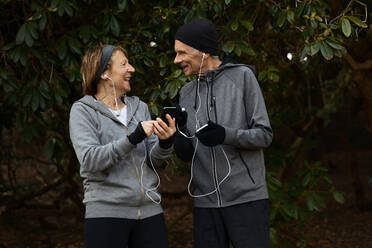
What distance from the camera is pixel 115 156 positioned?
2381mm

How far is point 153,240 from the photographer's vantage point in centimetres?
249

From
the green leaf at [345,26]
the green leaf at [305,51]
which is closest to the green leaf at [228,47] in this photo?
the green leaf at [305,51]

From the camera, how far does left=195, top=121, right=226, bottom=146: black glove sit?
2.38m

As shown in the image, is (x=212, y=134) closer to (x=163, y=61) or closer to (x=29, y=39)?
(x=163, y=61)

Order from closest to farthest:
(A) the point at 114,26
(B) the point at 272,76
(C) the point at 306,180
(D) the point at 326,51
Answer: (D) the point at 326,51 → (A) the point at 114,26 → (B) the point at 272,76 → (C) the point at 306,180

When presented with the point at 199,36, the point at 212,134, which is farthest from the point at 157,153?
the point at 199,36

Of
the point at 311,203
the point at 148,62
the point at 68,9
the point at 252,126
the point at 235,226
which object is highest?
the point at 68,9

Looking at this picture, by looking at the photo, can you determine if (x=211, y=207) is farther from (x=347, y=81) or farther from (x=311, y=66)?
(x=347, y=81)

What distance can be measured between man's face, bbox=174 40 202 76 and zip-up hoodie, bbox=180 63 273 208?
0.24 feet

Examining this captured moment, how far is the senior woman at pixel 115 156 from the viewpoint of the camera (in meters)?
2.40

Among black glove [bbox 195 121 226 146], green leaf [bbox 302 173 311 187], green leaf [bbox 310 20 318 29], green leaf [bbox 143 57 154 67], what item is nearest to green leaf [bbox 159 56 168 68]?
green leaf [bbox 143 57 154 67]

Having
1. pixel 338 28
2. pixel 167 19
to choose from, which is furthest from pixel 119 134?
pixel 338 28

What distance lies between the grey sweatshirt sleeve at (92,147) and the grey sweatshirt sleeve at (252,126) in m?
0.47

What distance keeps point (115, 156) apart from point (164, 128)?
258mm
